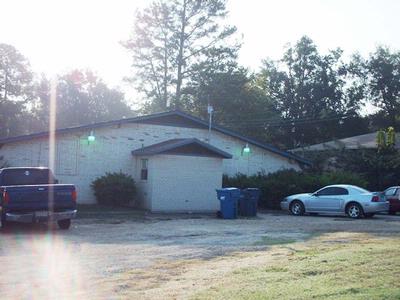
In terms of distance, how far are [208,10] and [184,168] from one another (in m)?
30.9

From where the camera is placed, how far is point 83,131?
2405 cm

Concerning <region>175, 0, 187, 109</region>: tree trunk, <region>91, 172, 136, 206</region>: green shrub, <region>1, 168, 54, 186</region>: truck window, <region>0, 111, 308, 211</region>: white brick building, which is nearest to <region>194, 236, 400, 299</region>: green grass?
<region>1, 168, 54, 186</region>: truck window

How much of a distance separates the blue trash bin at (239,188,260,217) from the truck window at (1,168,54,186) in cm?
822

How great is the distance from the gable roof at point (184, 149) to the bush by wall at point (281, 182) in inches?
96.6

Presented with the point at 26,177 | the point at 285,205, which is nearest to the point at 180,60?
the point at 285,205

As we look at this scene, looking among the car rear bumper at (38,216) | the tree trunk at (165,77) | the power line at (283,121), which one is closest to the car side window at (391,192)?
the car rear bumper at (38,216)

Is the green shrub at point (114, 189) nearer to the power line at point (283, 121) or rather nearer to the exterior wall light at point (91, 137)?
the exterior wall light at point (91, 137)

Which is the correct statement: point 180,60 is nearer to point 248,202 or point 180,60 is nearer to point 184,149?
point 184,149

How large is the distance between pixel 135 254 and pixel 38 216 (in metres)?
4.96

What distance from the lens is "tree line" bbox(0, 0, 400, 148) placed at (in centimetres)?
5056

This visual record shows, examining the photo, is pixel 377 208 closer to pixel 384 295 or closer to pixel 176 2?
pixel 384 295

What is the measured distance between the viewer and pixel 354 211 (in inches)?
858

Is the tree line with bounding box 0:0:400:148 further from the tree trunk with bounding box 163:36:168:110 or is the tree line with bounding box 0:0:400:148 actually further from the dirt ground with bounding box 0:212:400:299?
the dirt ground with bounding box 0:212:400:299

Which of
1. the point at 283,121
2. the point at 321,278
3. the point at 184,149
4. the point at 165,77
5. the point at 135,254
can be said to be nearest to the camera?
the point at 321,278
